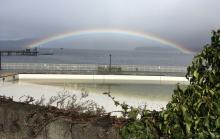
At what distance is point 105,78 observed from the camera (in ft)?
153

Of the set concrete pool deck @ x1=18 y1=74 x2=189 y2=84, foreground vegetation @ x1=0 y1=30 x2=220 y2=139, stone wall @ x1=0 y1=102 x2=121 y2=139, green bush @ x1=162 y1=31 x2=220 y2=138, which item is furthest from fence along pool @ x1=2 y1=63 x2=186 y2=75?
green bush @ x1=162 y1=31 x2=220 y2=138

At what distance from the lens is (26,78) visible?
45094mm

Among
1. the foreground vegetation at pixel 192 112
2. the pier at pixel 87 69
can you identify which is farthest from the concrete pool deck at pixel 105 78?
the foreground vegetation at pixel 192 112

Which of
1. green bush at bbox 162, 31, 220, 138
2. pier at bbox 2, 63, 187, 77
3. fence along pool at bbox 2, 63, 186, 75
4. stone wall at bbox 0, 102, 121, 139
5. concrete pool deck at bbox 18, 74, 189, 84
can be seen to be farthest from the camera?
fence along pool at bbox 2, 63, 186, 75

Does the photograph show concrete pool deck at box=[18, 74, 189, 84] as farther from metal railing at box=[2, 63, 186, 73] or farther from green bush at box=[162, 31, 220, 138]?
green bush at box=[162, 31, 220, 138]

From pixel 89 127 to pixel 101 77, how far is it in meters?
42.6

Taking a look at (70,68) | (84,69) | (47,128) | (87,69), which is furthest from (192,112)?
(70,68)

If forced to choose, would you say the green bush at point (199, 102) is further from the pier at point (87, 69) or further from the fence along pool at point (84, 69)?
the fence along pool at point (84, 69)

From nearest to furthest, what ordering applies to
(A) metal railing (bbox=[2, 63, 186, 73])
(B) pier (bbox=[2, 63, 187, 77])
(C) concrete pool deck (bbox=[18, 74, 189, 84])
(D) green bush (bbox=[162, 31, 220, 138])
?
(D) green bush (bbox=[162, 31, 220, 138]) → (C) concrete pool deck (bbox=[18, 74, 189, 84]) → (B) pier (bbox=[2, 63, 187, 77]) → (A) metal railing (bbox=[2, 63, 186, 73])

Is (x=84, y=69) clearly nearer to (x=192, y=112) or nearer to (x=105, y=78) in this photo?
(x=105, y=78)

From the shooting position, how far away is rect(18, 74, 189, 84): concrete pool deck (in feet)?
148

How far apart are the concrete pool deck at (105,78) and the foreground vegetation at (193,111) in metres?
40.8

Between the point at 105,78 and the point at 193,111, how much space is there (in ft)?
143

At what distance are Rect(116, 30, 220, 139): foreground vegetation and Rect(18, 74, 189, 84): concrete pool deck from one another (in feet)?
134
